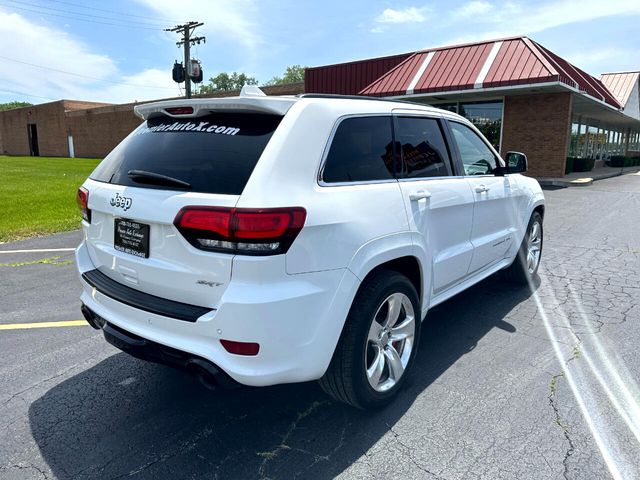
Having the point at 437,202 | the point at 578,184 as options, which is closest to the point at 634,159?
the point at 578,184

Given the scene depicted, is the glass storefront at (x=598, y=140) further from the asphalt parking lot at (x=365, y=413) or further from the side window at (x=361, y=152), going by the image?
the side window at (x=361, y=152)

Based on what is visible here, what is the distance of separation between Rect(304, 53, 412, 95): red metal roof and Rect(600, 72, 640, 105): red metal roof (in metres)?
15.1

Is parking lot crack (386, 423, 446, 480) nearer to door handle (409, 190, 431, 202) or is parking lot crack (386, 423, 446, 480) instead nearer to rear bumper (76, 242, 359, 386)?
rear bumper (76, 242, 359, 386)

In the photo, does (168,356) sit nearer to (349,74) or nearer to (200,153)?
(200,153)

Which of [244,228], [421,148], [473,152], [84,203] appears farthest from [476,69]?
[244,228]

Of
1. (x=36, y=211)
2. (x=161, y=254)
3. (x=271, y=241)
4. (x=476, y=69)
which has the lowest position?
(x=36, y=211)

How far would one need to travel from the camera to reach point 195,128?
2.75 m

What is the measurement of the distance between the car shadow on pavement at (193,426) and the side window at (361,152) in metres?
1.45

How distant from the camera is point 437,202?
3348mm

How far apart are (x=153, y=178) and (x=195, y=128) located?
1.30ft

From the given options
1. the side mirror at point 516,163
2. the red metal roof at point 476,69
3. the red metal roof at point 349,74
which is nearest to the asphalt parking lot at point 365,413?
the side mirror at point 516,163

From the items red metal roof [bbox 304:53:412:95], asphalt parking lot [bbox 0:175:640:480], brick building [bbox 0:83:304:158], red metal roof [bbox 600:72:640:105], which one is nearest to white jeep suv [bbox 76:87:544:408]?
asphalt parking lot [bbox 0:175:640:480]

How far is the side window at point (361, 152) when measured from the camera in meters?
2.67

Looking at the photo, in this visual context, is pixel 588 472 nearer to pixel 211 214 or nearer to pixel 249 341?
pixel 249 341
